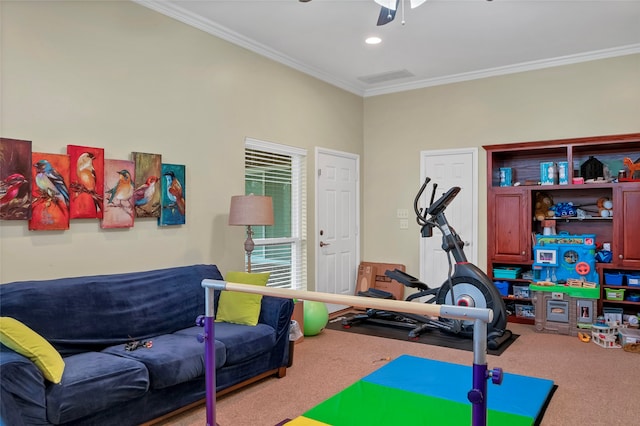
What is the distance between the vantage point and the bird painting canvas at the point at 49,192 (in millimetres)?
3125

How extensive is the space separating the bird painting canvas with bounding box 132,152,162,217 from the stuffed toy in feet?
13.9

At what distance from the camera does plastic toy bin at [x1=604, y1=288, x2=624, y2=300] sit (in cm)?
489

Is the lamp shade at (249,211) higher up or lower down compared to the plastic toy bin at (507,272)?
higher up

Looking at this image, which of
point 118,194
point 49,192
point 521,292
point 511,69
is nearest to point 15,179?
point 49,192

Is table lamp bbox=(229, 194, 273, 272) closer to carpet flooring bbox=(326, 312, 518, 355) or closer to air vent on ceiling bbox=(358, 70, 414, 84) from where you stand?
carpet flooring bbox=(326, 312, 518, 355)

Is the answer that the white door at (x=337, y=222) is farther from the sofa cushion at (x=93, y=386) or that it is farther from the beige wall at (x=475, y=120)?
the sofa cushion at (x=93, y=386)

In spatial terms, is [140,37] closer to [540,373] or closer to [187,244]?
[187,244]

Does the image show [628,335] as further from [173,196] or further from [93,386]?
[93,386]

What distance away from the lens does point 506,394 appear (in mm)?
3164

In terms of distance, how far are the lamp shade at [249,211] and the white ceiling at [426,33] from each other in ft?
5.35

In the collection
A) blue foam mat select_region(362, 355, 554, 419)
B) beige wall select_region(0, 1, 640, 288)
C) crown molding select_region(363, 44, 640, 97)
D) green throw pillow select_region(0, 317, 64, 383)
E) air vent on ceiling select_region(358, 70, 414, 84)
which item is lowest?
blue foam mat select_region(362, 355, 554, 419)

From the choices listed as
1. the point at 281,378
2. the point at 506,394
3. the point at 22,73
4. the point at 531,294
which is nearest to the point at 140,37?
the point at 22,73

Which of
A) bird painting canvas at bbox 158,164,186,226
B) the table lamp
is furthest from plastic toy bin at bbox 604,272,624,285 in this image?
bird painting canvas at bbox 158,164,186,226

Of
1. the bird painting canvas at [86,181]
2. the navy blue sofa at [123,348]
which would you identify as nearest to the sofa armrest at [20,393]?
the navy blue sofa at [123,348]
